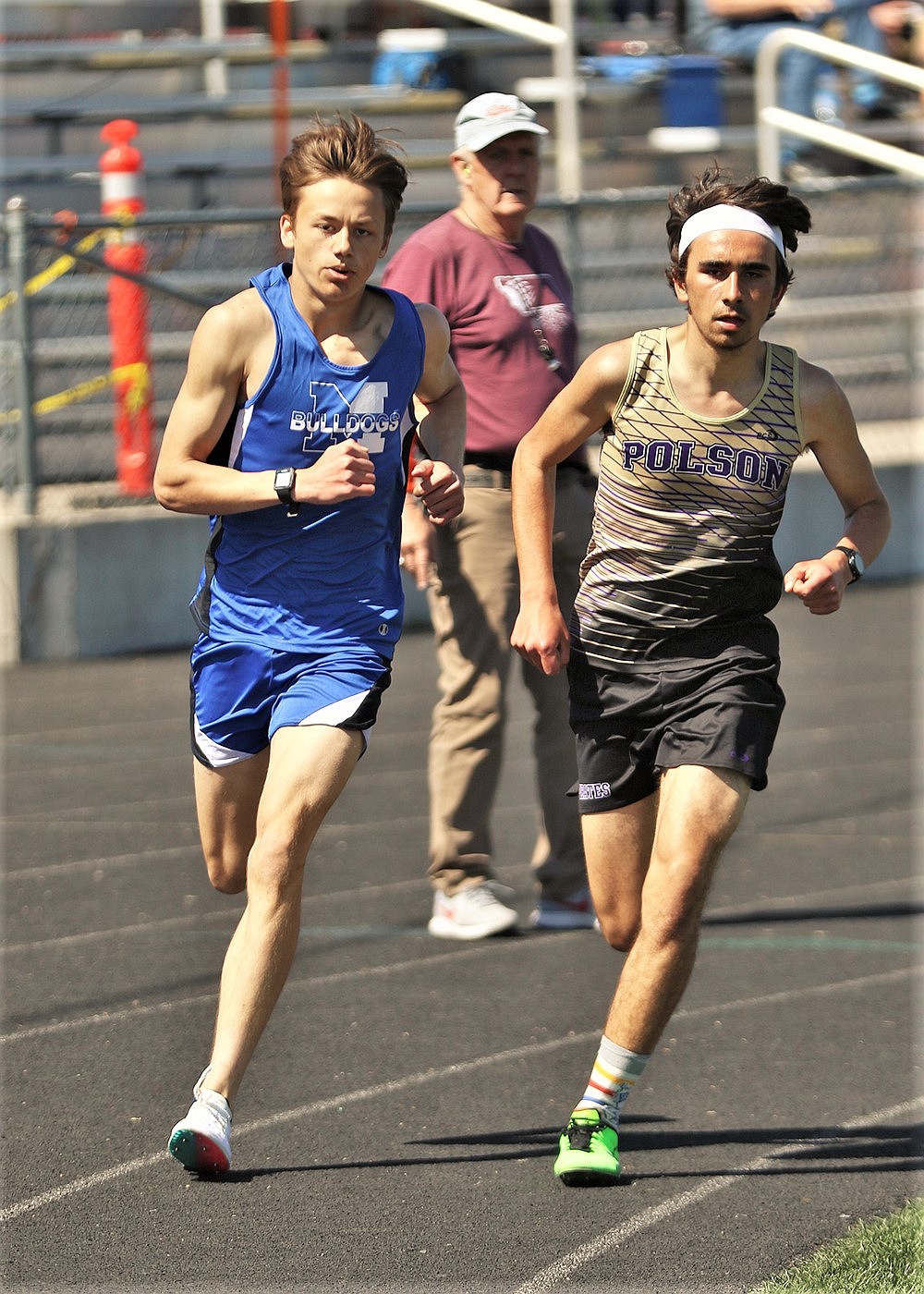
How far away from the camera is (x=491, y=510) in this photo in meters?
6.29

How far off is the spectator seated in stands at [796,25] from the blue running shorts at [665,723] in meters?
13.0

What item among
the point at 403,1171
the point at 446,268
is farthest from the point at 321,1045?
the point at 446,268

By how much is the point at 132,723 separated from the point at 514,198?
179 inches

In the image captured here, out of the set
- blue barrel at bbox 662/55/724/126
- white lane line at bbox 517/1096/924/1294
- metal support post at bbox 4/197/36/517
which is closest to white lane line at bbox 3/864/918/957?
white lane line at bbox 517/1096/924/1294

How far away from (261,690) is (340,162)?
3.78 feet

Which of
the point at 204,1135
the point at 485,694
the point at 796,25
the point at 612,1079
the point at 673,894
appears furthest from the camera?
the point at 796,25

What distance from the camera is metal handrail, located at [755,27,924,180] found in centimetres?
1508

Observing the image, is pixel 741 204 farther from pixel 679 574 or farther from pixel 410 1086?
pixel 410 1086

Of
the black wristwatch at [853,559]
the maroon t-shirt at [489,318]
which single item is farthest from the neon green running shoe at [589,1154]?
the maroon t-shirt at [489,318]

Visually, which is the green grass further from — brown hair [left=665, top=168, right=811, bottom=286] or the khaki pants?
the khaki pants

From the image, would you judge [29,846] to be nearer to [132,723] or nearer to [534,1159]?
[132,723]

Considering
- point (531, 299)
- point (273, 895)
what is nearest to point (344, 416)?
point (273, 895)

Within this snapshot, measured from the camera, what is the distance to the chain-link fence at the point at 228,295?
11.7 metres

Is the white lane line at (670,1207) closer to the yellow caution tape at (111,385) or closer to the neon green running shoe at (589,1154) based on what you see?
the neon green running shoe at (589,1154)
